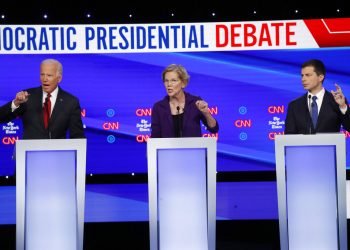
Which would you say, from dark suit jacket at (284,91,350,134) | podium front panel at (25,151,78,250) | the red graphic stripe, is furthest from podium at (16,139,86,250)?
the red graphic stripe

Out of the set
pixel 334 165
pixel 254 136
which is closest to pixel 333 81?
pixel 254 136

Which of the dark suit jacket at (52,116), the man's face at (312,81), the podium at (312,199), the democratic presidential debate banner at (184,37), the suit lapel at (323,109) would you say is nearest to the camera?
the podium at (312,199)

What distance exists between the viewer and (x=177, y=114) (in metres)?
6.38

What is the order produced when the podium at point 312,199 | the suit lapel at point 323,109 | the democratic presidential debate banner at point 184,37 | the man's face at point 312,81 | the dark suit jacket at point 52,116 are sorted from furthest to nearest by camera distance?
the democratic presidential debate banner at point 184,37
the man's face at point 312,81
the suit lapel at point 323,109
the dark suit jacket at point 52,116
the podium at point 312,199

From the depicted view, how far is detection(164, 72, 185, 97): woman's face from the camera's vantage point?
21.2ft

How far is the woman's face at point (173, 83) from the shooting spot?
6477 mm

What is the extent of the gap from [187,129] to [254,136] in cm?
86

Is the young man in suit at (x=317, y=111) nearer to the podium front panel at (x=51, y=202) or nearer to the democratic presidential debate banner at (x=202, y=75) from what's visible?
the democratic presidential debate banner at (x=202, y=75)

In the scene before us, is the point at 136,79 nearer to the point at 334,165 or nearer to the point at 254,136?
the point at 254,136

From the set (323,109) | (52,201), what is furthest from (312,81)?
(52,201)

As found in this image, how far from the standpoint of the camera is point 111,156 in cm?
689

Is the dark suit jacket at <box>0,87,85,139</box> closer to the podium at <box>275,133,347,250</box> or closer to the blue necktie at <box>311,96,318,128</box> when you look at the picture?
the blue necktie at <box>311,96,318,128</box>

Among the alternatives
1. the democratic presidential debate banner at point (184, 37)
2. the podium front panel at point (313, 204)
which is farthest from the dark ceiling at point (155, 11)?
the podium front panel at point (313, 204)

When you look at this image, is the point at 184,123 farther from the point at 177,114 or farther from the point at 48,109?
the point at 48,109
